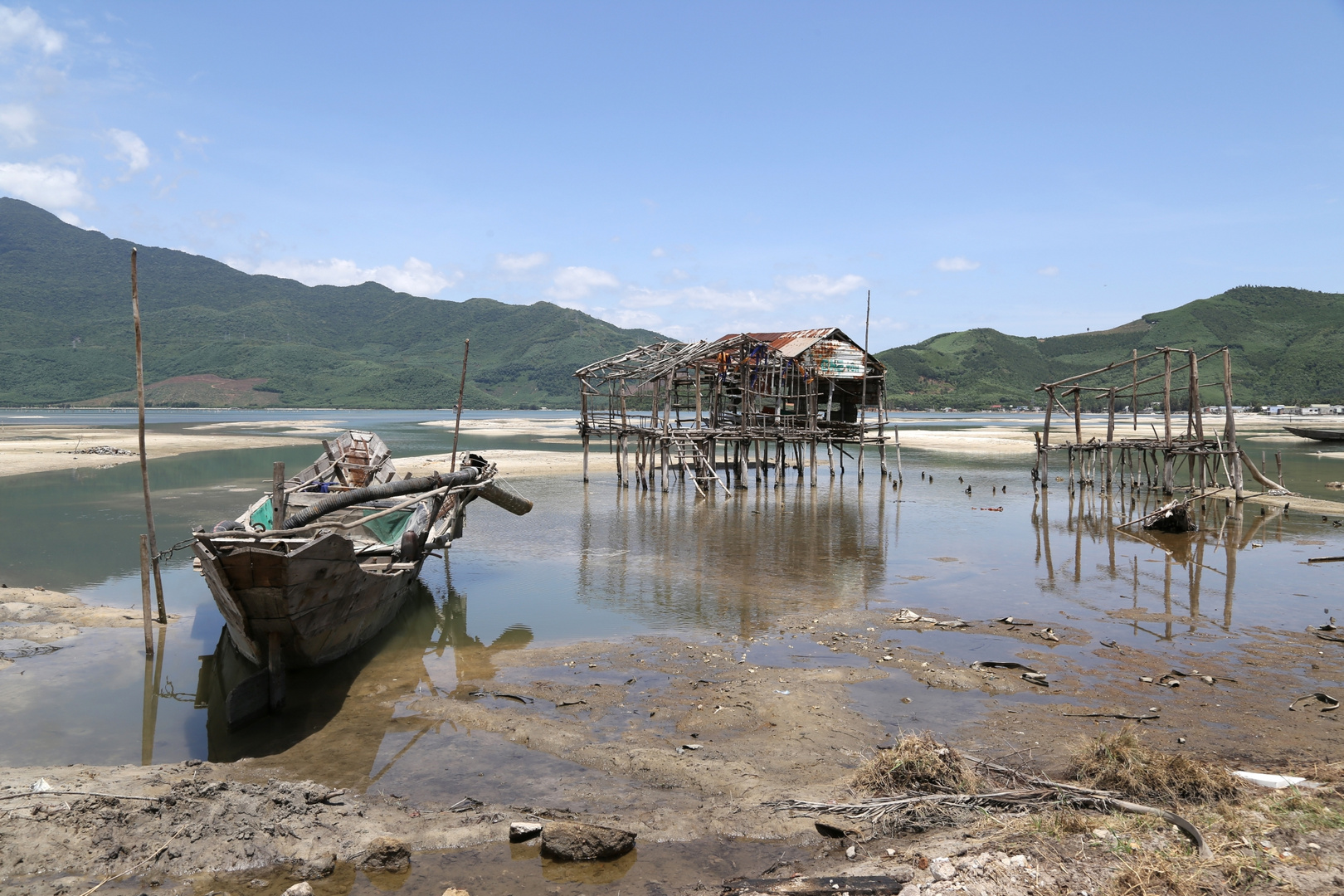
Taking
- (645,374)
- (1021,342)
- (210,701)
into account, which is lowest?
(210,701)

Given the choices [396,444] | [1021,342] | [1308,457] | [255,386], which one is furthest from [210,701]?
[1021,342]

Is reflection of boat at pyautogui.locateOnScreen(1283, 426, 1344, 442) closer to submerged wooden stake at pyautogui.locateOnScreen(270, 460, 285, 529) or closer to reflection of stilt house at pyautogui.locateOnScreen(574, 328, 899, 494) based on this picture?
reflection of stilt house at pyautogui.locateOnScreen(574, 328, 899, 494)

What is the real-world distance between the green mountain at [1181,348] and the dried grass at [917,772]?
116 m

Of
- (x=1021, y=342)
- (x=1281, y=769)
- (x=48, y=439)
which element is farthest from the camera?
(x=1021, y=342)

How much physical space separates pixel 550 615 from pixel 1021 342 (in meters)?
173

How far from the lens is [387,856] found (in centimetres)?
547

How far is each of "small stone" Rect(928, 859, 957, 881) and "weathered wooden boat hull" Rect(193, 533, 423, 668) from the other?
6.74 meters

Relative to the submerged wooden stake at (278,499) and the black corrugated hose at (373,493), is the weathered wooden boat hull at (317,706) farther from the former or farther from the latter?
the black corrugated hose at (373,493)

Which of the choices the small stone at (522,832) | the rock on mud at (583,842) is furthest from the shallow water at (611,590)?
the rock on mud at (583,842)

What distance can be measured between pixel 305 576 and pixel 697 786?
492 cm

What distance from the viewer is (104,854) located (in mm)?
5406

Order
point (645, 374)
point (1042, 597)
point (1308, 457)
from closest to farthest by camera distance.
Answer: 1. point (1042, 597)
2. point (645, 374)
3. point (1308, 457)

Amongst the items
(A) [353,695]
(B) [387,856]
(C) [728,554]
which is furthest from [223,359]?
(B) [387,856]

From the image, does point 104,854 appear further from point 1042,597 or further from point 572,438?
point 572,438
